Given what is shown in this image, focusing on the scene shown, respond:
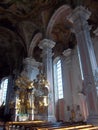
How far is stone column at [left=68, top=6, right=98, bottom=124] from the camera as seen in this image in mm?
5429

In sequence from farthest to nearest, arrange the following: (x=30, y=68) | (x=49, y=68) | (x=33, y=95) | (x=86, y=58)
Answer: (x=30, y=68) → (x=33, y=95) → (x=49, y=68) → (x=86, y=58)

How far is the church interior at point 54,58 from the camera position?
6711 millimetres

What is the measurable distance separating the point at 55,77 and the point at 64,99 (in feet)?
7.59

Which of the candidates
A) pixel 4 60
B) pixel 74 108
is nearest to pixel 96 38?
pixel 74 108

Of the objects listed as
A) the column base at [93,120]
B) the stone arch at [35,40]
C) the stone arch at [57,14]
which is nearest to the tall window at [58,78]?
the stone arch at [35,40]

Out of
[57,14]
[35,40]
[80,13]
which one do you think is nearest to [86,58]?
[80,13]

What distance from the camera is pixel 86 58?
6.17 m

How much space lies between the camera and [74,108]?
10.3 metres

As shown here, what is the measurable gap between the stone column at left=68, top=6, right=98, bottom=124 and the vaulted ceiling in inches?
27.4

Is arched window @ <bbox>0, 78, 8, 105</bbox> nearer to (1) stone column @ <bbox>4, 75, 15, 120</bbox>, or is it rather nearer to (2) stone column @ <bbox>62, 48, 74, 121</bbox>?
(1) stone column @ <bbox>4, 75, 15, 120</bbox>

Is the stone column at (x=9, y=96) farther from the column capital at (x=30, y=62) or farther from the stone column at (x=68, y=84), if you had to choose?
the stone column at (x=68, y=84)

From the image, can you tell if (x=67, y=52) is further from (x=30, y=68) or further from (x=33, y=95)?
(x=33, y=95)

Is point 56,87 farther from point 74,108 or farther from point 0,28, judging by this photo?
point 0,28

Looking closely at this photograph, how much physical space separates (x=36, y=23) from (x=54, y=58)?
3.92 m
